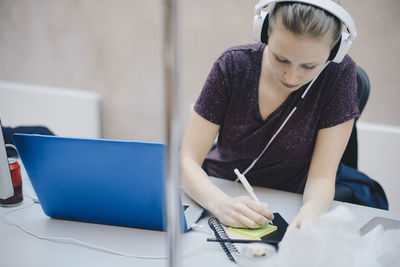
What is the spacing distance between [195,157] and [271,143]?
0.25 m

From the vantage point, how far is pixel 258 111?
1.15m

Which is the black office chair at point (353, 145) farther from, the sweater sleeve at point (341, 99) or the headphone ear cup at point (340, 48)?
the headphone ear cup at point (340, 48)

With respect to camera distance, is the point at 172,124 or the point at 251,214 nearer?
the point at 172,124

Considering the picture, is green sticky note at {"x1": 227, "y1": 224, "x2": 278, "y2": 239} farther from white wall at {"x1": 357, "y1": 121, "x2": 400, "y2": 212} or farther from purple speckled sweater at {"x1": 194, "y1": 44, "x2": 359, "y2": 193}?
white wall at {"x1": 357, "y1": 121, "x2": 400, "y2": 212}

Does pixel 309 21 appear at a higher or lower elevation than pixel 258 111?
higher

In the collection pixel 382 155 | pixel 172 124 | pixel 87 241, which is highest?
pixel 172 124

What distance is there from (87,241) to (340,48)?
0.76m

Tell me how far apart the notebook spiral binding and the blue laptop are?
5 centimetres

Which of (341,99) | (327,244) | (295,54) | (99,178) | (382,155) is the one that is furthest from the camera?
(382,155)

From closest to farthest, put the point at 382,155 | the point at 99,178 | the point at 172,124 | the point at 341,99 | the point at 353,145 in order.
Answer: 1. the point at 172,124
2. the point at 99,178
3. the point at 341,99
4. the point at 353,145
5. the point at 382,155

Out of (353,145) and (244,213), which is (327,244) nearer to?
(244,213)

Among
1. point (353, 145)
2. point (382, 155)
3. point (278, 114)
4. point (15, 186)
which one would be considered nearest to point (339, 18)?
point (278, 114)

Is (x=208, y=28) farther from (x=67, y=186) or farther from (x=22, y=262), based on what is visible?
(x=22, y=262)

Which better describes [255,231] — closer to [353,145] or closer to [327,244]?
[327,244]
